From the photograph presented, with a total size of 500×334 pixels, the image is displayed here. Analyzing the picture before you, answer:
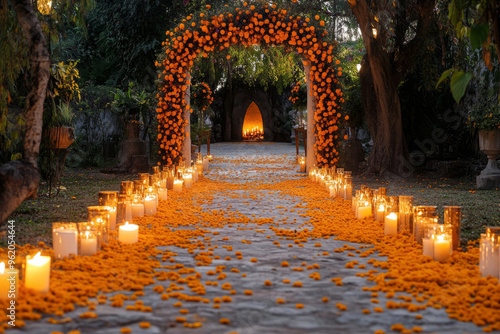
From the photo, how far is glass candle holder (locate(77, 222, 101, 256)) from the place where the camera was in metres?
4.06

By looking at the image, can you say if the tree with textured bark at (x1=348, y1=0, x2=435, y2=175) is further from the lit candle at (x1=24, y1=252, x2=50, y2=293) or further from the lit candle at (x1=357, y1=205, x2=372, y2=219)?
the lit candle at (x1=24, y1=252, x2=50, y2=293)

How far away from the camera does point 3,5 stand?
510 cm

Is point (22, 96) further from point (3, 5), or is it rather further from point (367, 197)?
point (367, 197)

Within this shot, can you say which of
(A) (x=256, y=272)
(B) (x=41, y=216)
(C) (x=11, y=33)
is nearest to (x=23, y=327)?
(A) (x=256, y=272)

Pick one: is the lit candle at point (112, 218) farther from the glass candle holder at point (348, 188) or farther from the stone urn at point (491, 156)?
the stone urn at point (491, 156)

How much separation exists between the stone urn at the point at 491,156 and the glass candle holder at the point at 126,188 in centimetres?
656

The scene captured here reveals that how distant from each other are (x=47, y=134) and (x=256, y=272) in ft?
17.9

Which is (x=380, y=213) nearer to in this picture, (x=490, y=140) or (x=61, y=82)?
(x=490, y=140)

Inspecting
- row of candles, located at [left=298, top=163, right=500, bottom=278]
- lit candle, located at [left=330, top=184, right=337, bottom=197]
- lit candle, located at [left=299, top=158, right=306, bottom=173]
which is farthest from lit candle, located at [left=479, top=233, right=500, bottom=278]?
lit candle, located at [left=299, top=158, right=306, bottom=173]

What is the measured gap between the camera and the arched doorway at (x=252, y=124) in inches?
1107

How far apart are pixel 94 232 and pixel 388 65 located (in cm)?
858

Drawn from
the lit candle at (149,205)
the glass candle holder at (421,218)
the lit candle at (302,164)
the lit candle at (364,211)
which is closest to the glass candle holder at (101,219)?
the lit candle at (149,205)

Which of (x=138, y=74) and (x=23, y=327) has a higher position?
(x=138, y=74)

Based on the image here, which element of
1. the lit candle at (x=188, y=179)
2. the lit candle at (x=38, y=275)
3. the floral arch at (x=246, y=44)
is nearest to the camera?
the lit candle at (x=38, y=275)
